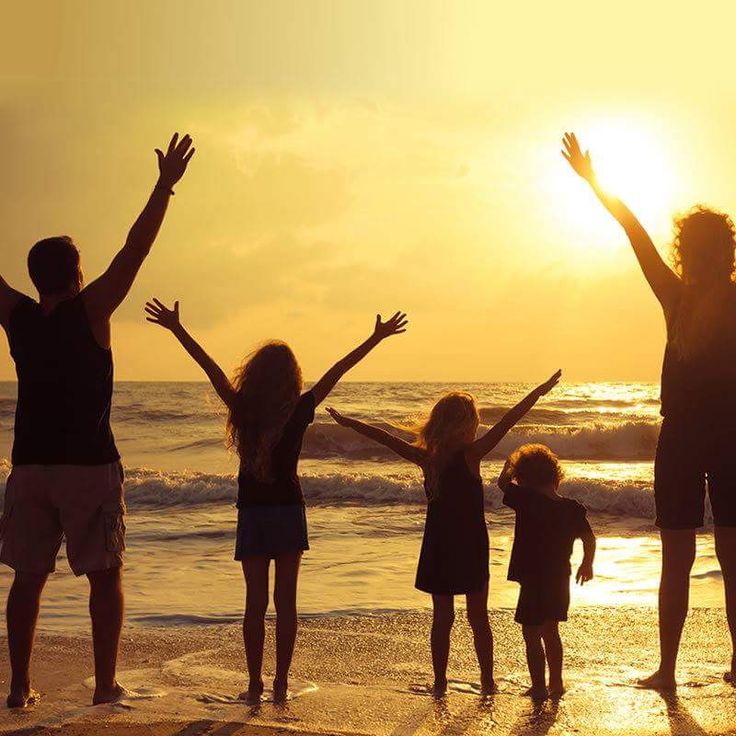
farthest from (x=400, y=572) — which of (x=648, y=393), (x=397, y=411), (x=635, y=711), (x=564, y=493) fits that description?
(x=648, y=393)

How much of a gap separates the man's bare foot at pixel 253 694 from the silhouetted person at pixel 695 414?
5.42 feet

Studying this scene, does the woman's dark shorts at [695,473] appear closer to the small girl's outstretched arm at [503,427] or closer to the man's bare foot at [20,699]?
the small girl's outstretched arm at [503,427]

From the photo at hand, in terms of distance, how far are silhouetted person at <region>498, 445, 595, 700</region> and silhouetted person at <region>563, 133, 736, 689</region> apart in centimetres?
38

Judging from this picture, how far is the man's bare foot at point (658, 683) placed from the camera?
465 centimetres

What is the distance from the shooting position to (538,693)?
4609mm

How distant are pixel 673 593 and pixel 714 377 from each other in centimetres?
94

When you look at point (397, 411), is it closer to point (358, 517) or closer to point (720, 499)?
point (358, 517)

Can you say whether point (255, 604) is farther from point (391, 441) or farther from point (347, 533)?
point (347, 533)

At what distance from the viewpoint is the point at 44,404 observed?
4082mm

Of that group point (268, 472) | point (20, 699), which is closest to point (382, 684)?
point (268, 472)

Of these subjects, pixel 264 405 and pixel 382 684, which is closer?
pixel 264 405

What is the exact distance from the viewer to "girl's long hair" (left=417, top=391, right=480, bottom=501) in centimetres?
500

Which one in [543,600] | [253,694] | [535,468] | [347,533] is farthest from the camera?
[347,533]

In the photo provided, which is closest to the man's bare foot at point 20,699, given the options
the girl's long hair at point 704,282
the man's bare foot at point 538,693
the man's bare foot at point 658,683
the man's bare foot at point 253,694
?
the man's bare foot at point 253,694
